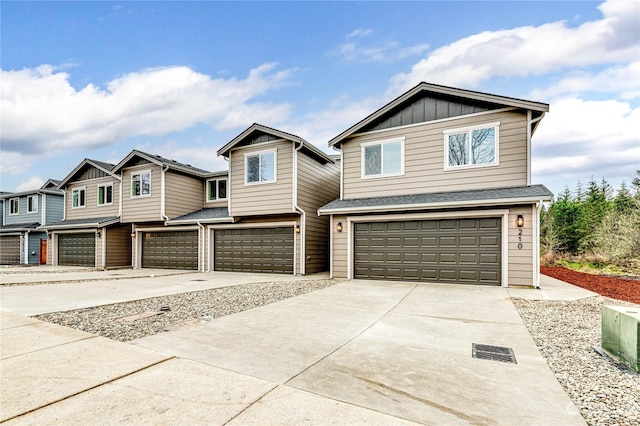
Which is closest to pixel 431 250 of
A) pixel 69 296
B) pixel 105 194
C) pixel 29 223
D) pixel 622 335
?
pixel 622 335

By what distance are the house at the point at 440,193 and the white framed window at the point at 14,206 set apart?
25423 millimetres

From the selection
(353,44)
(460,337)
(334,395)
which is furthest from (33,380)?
(353,44)

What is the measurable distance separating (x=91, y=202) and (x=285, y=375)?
20.4m

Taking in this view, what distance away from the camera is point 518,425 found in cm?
229

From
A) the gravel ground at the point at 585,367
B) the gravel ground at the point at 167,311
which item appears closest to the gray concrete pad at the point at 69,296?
the gravel ground at the point at 167,311

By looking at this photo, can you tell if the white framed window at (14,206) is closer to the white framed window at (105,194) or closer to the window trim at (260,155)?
the white framed window at (105,194)

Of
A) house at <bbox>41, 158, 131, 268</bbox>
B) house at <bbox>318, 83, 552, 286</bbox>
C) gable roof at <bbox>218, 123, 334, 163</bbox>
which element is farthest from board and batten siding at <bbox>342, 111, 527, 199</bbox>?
house at <bbox>41, 158, 131, 268</bbox>

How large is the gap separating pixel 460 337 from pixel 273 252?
9.54 meters

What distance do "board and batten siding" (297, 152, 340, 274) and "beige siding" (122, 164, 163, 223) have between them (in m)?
7.57

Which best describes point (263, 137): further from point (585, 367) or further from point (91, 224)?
point (585, 367)

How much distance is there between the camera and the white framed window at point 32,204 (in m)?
21.9

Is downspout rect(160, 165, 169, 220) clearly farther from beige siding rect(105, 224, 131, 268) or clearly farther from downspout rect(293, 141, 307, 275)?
downspout rect(293, 141, 307, 275)

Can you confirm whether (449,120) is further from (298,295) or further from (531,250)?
(298,295)

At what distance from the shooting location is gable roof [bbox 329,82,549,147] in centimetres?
901
